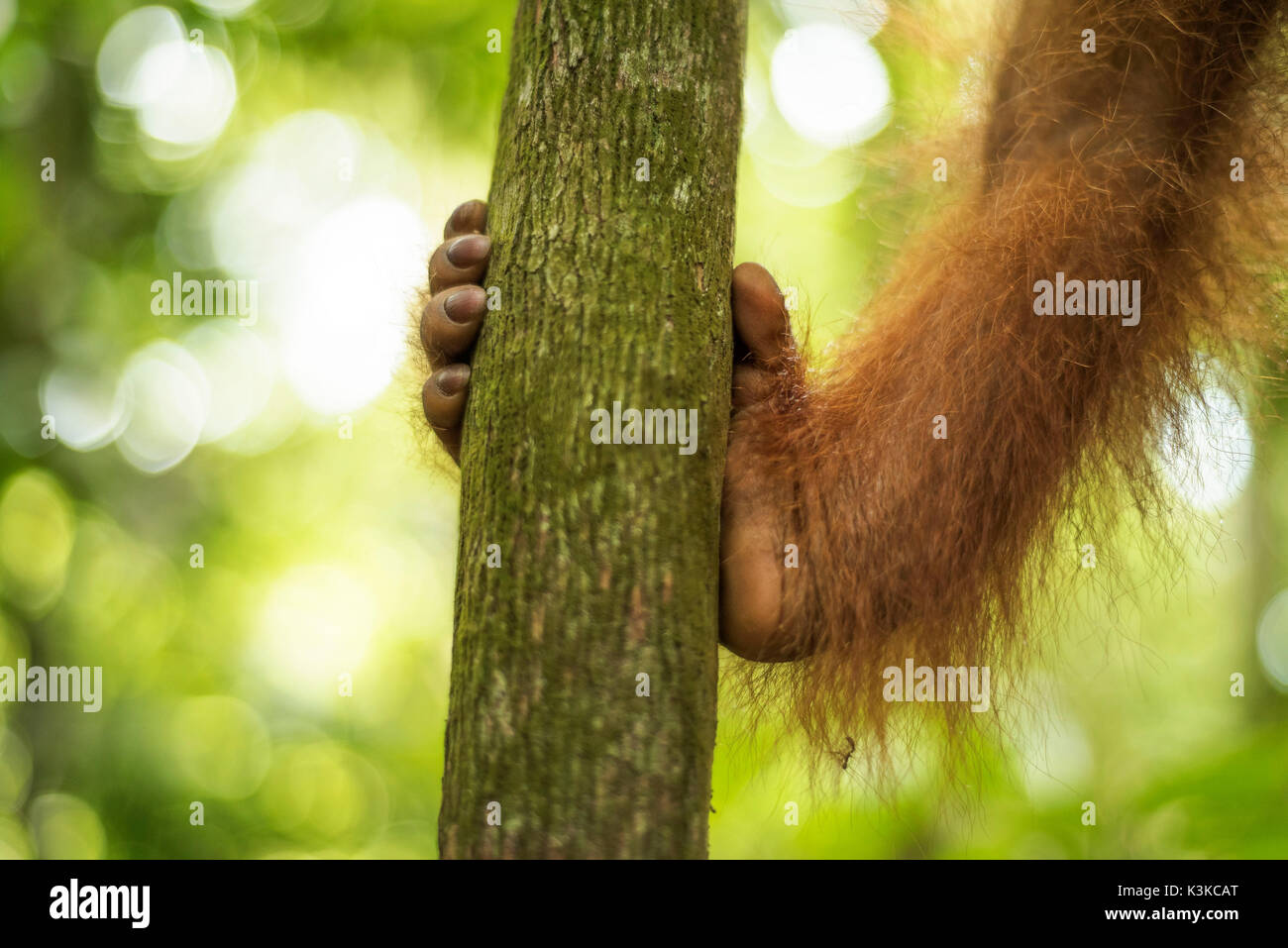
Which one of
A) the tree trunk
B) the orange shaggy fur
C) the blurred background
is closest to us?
the tree trunk

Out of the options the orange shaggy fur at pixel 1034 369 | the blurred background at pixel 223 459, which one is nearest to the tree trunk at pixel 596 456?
the orange shaggy fur at pixel 1034 369

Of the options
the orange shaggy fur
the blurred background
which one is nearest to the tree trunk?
the orange shaggy fur

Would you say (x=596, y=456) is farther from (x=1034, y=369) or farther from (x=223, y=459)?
(x=223, y=459)

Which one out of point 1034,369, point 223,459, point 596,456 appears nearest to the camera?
point 596,456

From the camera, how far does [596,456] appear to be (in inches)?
45.4

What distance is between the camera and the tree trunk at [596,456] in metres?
1.10

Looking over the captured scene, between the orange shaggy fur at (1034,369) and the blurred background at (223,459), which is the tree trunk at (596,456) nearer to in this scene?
the orange shaggy fur at (1034,369)

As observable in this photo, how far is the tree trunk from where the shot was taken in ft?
3.61

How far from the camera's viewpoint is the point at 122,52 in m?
4.81

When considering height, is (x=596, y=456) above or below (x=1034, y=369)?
below

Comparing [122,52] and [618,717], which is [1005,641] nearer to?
[618,717]

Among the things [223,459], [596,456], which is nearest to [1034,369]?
[596,456]

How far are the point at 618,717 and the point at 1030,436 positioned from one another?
3.18 ft

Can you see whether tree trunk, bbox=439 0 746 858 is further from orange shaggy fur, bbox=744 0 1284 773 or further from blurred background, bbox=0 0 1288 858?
blurred background, bbox=0 0 1288 858
